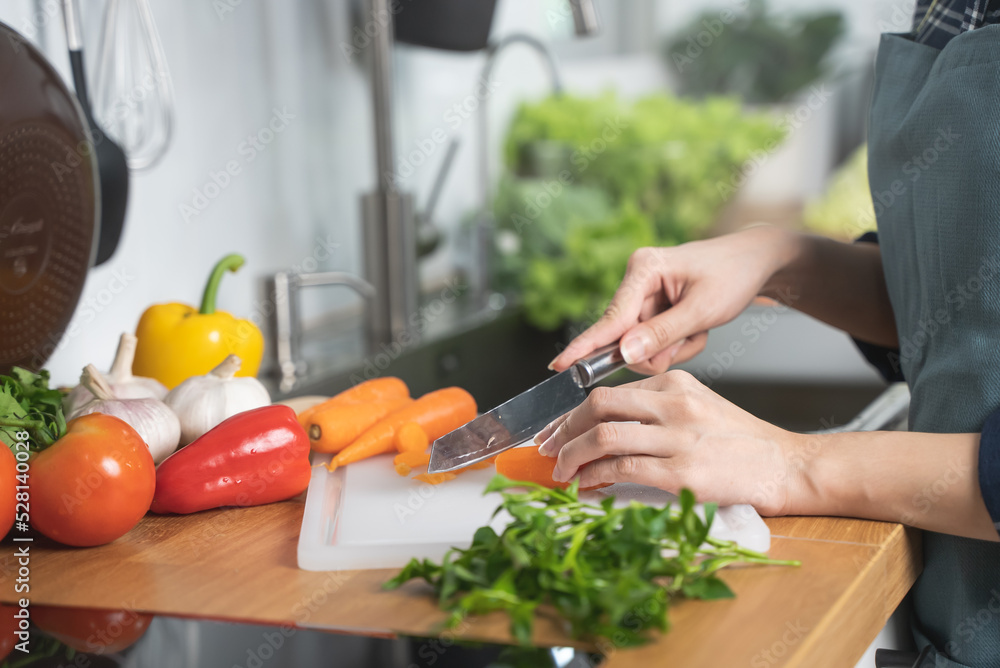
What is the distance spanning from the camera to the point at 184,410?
84 cm

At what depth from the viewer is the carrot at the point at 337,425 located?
2.87 ft

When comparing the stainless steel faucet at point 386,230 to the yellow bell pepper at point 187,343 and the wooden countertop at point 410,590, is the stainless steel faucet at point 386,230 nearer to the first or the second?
the yellow bell pepper at point 187,343

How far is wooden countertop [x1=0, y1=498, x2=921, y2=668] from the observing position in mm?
543

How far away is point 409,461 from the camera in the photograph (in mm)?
840

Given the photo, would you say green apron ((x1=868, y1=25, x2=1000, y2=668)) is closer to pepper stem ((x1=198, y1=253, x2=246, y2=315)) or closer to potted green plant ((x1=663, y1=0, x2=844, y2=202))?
pepper stem ((x1=198, y1=253, x2=246, y2=315))

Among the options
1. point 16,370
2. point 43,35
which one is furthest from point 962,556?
point 43,35

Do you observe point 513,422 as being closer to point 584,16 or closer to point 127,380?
point 127,380

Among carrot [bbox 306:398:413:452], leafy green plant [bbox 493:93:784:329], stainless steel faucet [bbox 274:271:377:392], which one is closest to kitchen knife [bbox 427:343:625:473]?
carrot [bbox 306:398:413:452]

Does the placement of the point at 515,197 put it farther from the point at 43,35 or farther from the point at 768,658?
the point at 768,658

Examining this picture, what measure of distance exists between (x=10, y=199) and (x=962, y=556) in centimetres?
90

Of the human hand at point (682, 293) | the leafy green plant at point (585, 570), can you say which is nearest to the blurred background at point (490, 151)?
the human hand at point (682, 293)

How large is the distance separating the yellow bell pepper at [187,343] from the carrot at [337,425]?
20 centimetres

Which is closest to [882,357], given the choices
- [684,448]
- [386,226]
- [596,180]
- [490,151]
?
[684,448]

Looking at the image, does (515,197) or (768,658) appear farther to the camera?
(515,197)
